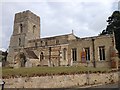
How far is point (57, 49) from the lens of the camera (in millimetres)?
41000

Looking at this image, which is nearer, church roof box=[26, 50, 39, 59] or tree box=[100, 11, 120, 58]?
church roof box=[26, 50, 39, 59]

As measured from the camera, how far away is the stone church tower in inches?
1962

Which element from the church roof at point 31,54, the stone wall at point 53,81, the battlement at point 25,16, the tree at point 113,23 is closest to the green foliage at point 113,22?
the tree at point 113,23

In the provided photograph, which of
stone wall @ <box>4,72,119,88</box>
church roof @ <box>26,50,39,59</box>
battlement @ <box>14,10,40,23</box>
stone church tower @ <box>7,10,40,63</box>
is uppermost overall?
battlement @ <box>14,10,40,23</box>

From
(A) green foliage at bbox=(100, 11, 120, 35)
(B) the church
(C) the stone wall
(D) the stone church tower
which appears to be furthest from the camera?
(A) green foliage at bbox=(100, 11, 120, 35)

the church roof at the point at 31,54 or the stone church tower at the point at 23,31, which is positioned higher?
the stone church tower at the point at 23,31

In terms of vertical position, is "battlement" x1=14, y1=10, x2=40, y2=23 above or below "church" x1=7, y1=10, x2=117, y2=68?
above

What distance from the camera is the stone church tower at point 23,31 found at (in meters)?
49.8

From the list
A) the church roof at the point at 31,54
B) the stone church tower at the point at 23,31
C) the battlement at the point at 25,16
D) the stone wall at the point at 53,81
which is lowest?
the stone wall at the point at 53,81

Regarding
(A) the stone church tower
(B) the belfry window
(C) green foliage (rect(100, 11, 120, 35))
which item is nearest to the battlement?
(A) the stone church tower

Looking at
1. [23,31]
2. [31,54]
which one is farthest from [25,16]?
[31,54]

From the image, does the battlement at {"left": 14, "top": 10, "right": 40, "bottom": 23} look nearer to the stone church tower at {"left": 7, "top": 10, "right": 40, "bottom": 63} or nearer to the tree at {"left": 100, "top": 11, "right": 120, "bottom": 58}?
the stone church tower at {"left": 7, "top": 10, "right": 40, "bottom": 63}

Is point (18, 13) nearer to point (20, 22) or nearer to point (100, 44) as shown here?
point (20, 22)

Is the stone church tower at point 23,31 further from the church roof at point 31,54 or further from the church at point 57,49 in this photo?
the church roof at point 31,54
